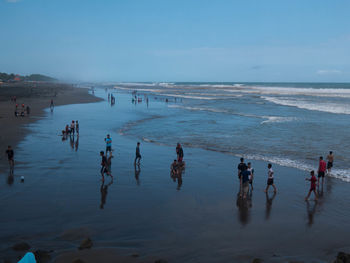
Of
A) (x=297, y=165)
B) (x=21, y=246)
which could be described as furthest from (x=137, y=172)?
(x=297, y=165)

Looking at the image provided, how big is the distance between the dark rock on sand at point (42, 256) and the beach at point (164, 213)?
14cm

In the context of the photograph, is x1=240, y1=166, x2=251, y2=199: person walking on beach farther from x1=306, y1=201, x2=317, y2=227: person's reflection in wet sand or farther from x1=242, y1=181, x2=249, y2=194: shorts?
x1=306, y1=201, x2=317, y2=227: person's reflection in wet sand

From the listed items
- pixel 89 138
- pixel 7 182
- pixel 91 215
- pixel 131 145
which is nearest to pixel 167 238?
pixel 91 215

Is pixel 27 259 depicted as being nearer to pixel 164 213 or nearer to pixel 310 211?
pixel 164 213

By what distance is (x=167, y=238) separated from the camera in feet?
27.0

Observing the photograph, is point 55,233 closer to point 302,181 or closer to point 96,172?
point 96,172

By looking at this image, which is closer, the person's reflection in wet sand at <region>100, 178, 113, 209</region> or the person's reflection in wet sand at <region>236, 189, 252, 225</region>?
the person's reflection in wet sand at <region>236, 189, 252, 225</region>

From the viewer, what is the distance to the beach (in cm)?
762

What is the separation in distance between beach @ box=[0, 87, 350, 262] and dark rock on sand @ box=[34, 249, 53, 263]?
0.44 feet

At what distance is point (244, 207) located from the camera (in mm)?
10492

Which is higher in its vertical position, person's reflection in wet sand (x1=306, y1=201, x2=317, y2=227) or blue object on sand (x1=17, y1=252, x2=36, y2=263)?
blue object on sand (x1=17, y1=252, x2=36, y2=263)

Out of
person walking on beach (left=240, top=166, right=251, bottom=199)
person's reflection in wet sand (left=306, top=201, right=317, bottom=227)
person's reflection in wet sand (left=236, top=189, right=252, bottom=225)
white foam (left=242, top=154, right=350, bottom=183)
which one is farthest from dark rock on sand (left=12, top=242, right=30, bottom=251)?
white foam (left=242, top=154, right=350, bottom=183)

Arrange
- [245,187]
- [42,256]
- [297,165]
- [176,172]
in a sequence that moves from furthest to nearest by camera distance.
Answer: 1. [297,165]
2. [176,172]
3. [245,187]
4. [42,256]

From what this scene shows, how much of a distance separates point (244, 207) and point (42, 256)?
668cm
